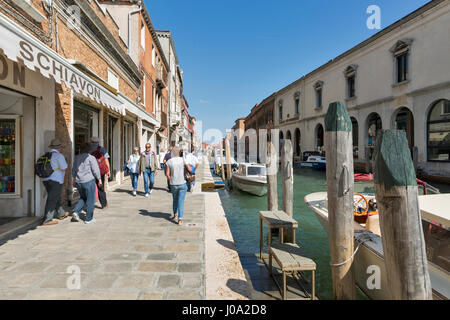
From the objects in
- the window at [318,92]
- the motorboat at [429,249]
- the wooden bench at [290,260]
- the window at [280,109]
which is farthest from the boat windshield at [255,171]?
the window at [280,109]

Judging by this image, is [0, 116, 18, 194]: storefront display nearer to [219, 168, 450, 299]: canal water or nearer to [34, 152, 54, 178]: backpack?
[34, 152, 54, 178]: backpack

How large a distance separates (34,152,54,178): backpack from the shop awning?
1420 millimetres

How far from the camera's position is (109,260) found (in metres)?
3.40

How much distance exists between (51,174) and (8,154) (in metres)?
1.45

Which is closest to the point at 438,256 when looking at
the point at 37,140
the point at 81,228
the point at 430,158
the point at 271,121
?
the point at 81,228

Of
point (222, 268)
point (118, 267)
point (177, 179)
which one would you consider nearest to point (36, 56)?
point (177, 179)

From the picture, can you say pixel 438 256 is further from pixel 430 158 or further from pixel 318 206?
pixel 430 158

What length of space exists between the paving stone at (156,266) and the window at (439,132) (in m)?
17.5

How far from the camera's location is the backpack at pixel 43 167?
15.3 ft

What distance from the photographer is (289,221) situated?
13.2ft

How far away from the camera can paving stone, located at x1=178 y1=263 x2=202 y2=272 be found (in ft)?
10.5

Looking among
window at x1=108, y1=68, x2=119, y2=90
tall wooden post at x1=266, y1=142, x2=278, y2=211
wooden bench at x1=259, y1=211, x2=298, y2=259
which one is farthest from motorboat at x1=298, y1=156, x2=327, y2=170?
wooden bench at x1=259, y1=211, x2=298, y2=259

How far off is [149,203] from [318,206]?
4.34m

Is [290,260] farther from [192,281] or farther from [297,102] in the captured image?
[297,102]
